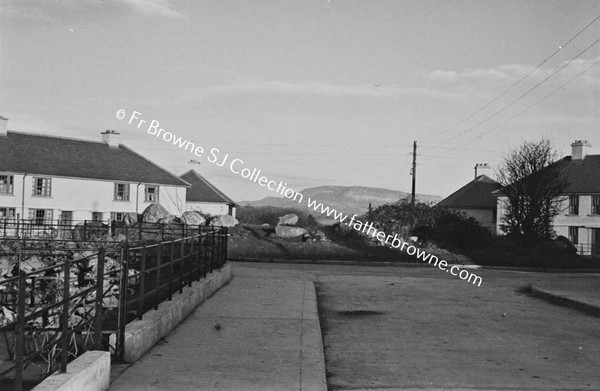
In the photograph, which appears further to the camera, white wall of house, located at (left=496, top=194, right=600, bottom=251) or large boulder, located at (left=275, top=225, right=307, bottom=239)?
white wall of house, located at (left=496, top=194, right=600, bottom=251)

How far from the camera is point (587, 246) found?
48.4 metres

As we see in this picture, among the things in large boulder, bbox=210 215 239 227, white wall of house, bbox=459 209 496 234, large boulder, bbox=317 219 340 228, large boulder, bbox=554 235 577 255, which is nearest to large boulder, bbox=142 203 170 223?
large boulder, bbox=210 215 239 227

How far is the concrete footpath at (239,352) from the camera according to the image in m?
6.30

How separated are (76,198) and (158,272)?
45051 mm

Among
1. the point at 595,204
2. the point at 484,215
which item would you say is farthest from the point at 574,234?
the point at 484,215

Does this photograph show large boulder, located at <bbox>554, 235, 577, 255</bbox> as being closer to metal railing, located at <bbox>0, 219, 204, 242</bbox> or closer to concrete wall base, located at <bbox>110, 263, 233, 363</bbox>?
metal railing, located at <bbox>0, 219, 204, 242</bbox>

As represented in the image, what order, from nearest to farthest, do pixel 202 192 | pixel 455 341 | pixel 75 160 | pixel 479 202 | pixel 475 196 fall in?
1. pixel 455 341
2. pixel 75 160
3. pixel 479 202
4. pixel 475 196
5. pixel 202 192

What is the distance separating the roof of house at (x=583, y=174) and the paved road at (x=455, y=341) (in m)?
37.3

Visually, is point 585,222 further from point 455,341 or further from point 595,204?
point 455,341

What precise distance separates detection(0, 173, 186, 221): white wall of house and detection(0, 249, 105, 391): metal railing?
117ft

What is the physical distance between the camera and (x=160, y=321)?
8250mm

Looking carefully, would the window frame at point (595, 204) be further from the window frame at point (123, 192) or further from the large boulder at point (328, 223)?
the window frame at point (123, 192)

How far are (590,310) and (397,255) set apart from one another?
1703 cm

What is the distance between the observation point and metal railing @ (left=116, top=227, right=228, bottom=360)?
22.9 feet
